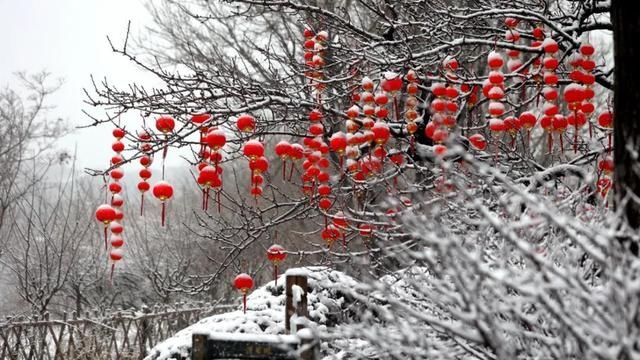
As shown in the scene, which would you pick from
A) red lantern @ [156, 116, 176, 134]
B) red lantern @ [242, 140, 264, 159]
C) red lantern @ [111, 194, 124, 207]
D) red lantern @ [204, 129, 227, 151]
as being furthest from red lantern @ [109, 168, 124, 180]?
red lantern @ [242, 140, 264, 159]

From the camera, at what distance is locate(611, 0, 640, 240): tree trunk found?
2.42 metres

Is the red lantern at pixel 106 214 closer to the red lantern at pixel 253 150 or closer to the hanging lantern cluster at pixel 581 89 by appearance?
the red lantern at pixel 253 150

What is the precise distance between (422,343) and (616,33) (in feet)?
5.17

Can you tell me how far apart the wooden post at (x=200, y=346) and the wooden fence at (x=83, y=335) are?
21.9 ft

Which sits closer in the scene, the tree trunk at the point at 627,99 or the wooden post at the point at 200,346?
the tree trunk at the point at 627,99

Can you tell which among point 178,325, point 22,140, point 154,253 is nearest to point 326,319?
point 178,325

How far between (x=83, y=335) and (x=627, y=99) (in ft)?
32.1

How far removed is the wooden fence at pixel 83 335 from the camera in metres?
9.55

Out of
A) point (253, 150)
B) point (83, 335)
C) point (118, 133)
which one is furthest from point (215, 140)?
point (83, 335)

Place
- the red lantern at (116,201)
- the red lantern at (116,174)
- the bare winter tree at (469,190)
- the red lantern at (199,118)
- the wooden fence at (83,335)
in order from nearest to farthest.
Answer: the bare winter tree at (469,190), the red lantern at (199,118), the red lantern at (116,201), the red lantern at (116,174), the wooden fence at (83,335)

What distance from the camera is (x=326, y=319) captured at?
22.2 ft

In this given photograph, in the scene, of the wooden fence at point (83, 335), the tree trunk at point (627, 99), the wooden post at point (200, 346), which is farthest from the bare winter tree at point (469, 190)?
the wooden fence at point (83, 335)

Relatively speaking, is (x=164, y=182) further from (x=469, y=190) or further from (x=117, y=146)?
(x=469, y=190)

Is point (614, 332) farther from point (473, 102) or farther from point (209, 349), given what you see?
point (473, 102)
